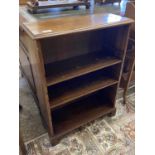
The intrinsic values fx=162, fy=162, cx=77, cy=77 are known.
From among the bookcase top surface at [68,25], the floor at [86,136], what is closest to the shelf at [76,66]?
the bookcase top surface at [68,25]

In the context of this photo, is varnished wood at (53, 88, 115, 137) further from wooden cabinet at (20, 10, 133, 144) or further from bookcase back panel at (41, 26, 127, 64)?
bookcase back panel at (41, 26, 127, 64)

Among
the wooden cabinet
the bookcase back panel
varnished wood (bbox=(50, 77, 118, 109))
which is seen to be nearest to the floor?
the wooden cabinet

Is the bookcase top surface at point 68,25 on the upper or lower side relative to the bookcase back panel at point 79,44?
upper

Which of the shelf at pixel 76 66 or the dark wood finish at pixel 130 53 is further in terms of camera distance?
the dark wood finish at pixel 130 53

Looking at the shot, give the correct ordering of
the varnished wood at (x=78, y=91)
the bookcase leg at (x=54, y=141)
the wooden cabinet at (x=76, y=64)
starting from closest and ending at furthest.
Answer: the wooden cabinet at (x=76, y=64), the varnished wood at (x=78, y=91), the bookcase leg at (x=54, y=141)

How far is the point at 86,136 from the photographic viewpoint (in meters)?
1.49

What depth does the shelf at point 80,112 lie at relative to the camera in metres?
1.44

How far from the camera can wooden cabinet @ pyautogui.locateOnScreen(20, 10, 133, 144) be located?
1.04 metres

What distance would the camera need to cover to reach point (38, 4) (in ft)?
4.84

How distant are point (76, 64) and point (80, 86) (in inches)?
7.7

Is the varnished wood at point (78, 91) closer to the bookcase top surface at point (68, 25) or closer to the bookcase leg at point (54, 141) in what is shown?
the bookcase leg at point (54, 141)
